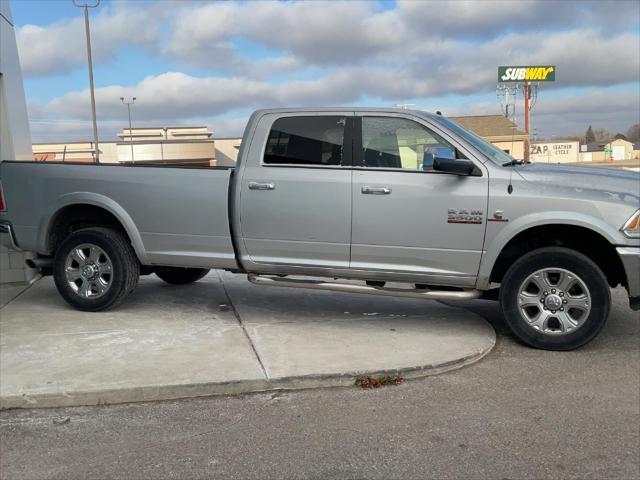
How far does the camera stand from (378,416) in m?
3.85

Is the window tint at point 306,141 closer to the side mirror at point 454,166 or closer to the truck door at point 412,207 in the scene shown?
the truck door at point 412,207

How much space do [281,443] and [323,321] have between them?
8.17 ft

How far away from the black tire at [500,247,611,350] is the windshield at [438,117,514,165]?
916 mm

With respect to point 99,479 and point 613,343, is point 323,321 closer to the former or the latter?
point 613,343

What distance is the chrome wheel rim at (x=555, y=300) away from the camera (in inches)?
195

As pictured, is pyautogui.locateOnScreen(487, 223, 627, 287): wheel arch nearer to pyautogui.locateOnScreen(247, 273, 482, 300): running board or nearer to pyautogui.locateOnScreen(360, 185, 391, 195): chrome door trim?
pyautogui.locateOnScreen(247, 273, 482, 300): running board

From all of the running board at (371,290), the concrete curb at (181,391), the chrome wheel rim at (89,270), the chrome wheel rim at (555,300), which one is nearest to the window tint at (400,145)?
the running board at (371,290)

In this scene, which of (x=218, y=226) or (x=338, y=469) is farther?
(x=218, y=226)

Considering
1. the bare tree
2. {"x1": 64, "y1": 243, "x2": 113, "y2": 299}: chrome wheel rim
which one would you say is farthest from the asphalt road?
the bare tree

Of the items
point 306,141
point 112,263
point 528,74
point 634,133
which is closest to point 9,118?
point 112,263

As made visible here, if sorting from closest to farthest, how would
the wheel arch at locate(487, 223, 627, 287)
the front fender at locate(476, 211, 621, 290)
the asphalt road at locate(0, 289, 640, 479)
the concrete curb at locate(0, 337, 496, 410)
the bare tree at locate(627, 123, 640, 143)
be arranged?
the asphalt road at locate(0, 289, 640, 479) → the concrete curb at locate(0, 337, 496, 410) → the front fender at locate(476, 211, 621, 290) → the wheel arch at locate(487, 223, 627, 287) → the bare tree at locate(627, 123, 640, 143)

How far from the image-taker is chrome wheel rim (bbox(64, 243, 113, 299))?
6047 millimetres

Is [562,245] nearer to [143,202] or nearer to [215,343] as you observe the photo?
[215,343]

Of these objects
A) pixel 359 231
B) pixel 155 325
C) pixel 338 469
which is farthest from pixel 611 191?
pixel 155 325
